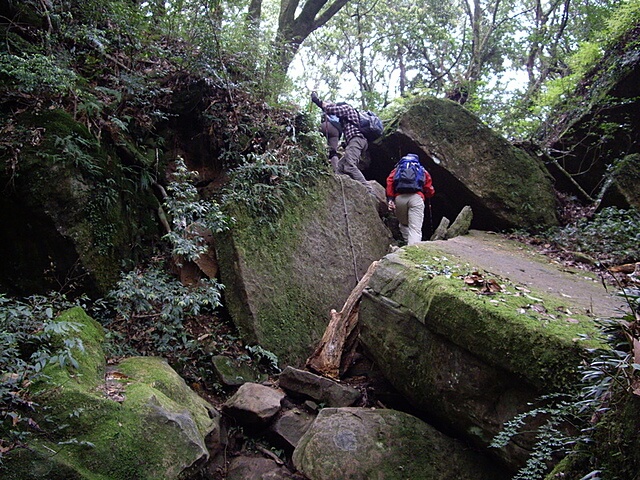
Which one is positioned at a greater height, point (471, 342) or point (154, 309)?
point (471, 342)

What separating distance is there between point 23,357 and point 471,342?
3713mm

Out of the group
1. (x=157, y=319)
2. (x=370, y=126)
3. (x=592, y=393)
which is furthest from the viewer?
(x=370, y=126)

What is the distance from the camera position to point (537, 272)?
5906mm

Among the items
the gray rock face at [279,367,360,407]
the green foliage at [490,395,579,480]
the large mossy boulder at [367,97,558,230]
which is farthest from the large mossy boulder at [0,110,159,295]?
the large mossy boulder at [367,97,558,230]

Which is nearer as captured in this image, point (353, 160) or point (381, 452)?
point (381, 452)

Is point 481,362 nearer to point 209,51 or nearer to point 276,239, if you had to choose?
point 276,239

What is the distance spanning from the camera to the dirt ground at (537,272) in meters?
4.39

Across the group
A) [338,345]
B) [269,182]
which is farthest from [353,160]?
[338,345]

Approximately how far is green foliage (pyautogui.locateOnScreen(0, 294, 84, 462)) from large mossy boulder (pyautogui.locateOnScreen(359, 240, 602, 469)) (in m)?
3.08

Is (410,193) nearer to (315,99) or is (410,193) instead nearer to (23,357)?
(315,99)

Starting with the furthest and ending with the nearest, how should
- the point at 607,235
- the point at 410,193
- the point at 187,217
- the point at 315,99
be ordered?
the point at 315,99 → the point at 410,193 → the point at 607,235 → the point at 187,217

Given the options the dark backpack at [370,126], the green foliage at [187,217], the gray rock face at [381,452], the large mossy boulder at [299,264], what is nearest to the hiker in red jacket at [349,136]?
the dark backpack at [370,126]

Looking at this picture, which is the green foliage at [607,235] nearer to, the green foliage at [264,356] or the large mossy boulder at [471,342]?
the large mossy boulder at [471,342]

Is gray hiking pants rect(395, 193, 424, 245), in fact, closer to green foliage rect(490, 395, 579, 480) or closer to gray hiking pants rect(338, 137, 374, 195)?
gray hiking pants rect(338, 137, 374, 195)
